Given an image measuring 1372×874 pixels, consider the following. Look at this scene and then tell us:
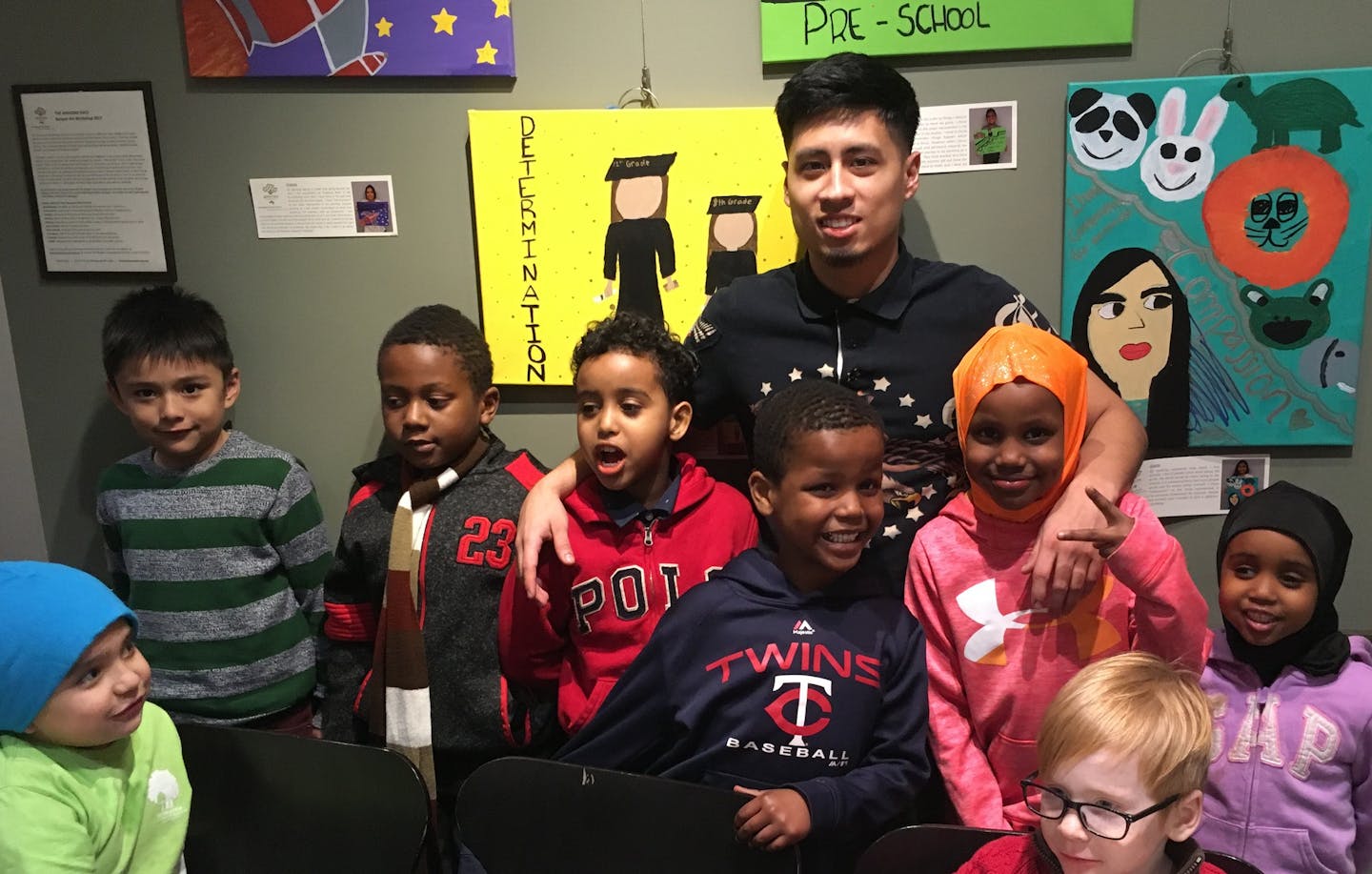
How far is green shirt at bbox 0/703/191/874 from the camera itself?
1.27 m

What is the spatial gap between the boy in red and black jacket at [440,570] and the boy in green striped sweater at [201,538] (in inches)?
6.2

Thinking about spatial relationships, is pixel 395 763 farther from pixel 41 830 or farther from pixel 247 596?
pixel 247 596

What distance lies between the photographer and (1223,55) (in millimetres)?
1859

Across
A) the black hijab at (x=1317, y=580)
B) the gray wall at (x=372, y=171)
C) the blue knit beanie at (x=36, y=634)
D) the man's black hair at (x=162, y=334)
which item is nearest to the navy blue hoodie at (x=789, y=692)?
the black hijab at (x=1317, y=580)

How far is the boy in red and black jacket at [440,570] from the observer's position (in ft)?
5.97

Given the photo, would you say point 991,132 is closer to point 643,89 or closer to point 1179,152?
point 1179,152

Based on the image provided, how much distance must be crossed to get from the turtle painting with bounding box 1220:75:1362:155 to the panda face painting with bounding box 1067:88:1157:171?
170 millimetres

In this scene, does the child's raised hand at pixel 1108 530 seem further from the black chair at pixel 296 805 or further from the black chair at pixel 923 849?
the black chair at pixel 296 805

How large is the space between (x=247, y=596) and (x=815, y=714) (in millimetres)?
1290

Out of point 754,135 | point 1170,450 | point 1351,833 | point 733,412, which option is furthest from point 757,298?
point 1351,833

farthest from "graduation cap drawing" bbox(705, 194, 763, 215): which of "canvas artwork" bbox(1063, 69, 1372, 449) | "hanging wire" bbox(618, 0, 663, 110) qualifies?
"canvas artwork" bbox(1063, 69, 1372, 449)

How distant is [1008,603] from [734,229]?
1.00 metres

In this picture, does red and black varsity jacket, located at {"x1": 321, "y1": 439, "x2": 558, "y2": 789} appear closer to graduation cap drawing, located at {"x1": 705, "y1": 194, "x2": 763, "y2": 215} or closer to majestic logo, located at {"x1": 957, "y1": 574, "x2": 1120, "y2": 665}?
graduation cap drawing, located at {"x1": 705, "y1": 194, "x2": 763, "y2": 215}

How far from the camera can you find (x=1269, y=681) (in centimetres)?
160
